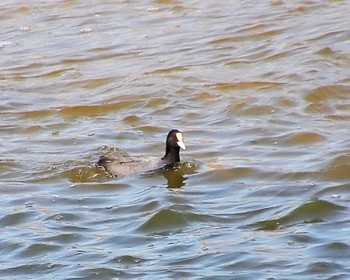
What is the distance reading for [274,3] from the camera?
19.1 metres

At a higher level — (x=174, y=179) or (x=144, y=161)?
(x=144, y=161)

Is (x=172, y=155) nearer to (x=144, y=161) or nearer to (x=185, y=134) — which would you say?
(x=144, y=161)

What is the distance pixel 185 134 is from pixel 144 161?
1382 millimetres

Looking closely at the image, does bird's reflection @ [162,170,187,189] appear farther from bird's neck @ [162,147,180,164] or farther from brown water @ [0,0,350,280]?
bird's neck @ [162,147,180,164]

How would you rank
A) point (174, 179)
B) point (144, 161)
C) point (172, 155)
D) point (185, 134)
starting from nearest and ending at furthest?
point (174, 179), point (144, 161), point (172, 155), point (185, 134)

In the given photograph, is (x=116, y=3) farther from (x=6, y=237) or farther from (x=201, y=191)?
(x=6, y=237)

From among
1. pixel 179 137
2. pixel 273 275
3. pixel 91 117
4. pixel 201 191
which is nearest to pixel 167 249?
pixel 273 275

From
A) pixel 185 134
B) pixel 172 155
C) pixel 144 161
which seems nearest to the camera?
pixel 144 161

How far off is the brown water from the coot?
102 millimetres

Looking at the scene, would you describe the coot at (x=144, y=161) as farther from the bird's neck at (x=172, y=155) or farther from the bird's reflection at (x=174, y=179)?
the bird's reflection at (x=174, y=179)

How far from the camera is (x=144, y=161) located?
12.2 metres

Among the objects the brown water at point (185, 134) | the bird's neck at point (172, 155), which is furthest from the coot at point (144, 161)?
the brown water at point (185, 134)

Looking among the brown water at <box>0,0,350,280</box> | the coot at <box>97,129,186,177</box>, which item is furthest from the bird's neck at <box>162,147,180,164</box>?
the brown water at <box>0,0,350,280</box>

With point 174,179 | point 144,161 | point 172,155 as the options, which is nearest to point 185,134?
point 172,155
